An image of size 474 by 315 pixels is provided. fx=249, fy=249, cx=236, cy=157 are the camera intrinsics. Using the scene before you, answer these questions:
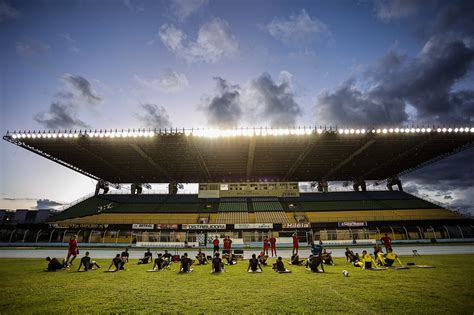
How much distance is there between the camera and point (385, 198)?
171 feet

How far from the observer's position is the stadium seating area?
4209cm

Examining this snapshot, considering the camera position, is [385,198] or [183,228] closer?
[183,228]

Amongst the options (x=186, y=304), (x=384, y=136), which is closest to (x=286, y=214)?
(x=384, y=136)

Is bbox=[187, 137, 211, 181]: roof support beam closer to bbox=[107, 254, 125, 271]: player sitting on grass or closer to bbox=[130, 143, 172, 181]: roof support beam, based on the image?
bbox=[130, 143, 172, 181]: roof support beam

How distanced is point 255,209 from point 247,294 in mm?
38652

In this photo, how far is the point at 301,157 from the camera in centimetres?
4462

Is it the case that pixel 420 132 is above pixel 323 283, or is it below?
above

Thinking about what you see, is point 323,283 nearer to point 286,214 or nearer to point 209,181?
point 286,214

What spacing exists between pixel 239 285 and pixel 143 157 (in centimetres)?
3788

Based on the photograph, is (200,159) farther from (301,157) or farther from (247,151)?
(301,157)

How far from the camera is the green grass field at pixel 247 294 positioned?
23.4 feet

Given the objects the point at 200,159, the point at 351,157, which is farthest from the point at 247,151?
the point at 351,157

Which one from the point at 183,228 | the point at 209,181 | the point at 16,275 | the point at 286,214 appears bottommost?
the point at 16,275

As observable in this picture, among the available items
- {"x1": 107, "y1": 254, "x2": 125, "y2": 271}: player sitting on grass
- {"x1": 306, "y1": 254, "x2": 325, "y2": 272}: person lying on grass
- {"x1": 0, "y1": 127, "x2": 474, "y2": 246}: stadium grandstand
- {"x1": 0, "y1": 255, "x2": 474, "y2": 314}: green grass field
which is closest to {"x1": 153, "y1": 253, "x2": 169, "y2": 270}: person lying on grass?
{"x1": 107, "y1": 254, "x2": 125, "y2": 271}: player sitting on grass
